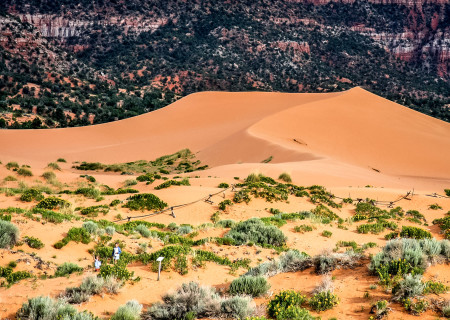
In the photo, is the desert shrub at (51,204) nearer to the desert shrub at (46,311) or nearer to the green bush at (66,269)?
the green bush at (66,269)

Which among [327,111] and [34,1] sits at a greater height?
[34,1]

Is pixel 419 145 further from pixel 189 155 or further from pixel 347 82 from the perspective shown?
pixel 347 82

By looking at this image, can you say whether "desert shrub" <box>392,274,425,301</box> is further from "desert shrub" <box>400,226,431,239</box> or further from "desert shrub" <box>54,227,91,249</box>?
"desert shrub" <box>54,227,91,249</box>

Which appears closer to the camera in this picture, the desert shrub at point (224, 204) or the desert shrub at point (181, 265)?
the desert shrub at point (181, 265)

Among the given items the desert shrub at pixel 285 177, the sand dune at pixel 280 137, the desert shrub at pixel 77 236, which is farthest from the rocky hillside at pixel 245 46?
the desert shrub at pixel 77 236

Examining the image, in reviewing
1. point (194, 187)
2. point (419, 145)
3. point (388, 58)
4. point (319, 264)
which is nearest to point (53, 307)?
point (319, 264)

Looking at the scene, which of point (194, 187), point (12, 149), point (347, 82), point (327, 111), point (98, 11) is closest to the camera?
point (194, 187)

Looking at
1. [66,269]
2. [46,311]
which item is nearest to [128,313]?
[46,311]
